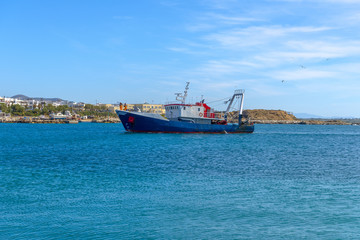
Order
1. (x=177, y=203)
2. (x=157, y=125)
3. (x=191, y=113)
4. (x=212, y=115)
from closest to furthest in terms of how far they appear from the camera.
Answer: (x=177, y=203) → (x=157, y=125) → (x=191, y=113) → (x=212, y=115)

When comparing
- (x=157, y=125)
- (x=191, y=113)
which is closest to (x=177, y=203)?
(x=157, y=125)

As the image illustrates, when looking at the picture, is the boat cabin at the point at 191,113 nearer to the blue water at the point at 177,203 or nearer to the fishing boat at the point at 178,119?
the fishing boat at the point at 178,119

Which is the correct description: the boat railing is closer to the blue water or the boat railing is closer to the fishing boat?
the fishing boat

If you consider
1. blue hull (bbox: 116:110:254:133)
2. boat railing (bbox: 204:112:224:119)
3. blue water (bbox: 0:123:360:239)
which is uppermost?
boat railing (bbox: 204:112:224:119)

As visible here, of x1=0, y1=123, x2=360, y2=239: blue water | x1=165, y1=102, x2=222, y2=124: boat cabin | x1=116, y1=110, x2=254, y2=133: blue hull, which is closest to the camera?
x1=0, y1=123, x2=360, y2=239: blue water

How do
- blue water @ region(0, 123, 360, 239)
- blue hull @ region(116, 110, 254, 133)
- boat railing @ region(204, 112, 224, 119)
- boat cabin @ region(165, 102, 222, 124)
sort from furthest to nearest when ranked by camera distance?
boat railing @ region(204, 112, 224, 119) → boat cabin @ region(165, 102, 222, 124) → blue hull @ region(116, 110, 254, 133) → blue water @ region(0, 123, 360, 239)

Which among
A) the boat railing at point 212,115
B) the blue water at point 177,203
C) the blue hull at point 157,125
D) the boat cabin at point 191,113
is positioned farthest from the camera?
the boat railing at point 212,115

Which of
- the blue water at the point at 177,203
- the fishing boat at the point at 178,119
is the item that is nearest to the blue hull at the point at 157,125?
the fishing boat at the point at 178,119

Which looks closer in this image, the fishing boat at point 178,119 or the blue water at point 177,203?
the blue water at point 177,203

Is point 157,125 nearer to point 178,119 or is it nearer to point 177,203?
point 178,119

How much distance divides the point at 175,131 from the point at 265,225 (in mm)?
46165

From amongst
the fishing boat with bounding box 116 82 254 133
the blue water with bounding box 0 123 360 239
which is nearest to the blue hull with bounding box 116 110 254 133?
the fishing boat with bounding box 116 82 254 133

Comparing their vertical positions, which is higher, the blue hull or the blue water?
the blue hull

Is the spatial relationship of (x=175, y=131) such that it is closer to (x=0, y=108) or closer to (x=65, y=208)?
(x=65, y=208)
